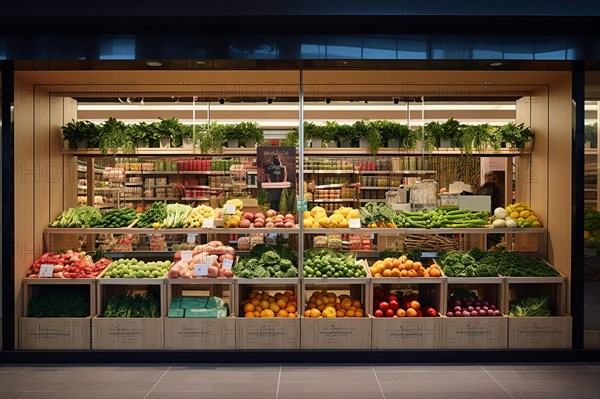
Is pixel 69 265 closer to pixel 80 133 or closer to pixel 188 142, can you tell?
→ pixel 80 133

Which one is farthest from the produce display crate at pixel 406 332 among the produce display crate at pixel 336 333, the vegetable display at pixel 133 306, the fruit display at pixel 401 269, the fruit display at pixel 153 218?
the fruit display at pixel 153 218

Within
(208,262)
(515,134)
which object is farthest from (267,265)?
(515,134)

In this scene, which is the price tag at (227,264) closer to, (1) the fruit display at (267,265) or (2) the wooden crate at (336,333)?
(1) the fruit display at (267,265)

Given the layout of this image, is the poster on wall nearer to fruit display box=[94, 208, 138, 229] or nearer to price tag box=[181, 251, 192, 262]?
price tag box=[181, 251, 192, 262]

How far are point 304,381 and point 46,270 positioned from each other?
122 inches

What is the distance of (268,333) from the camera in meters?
5.93

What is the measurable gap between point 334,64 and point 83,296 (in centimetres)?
377

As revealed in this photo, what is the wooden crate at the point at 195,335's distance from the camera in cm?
593

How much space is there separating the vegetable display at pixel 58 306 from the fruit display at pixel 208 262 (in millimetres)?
1014

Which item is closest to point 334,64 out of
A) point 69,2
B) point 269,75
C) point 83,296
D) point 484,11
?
point 269,75

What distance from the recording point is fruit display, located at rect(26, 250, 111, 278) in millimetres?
6191

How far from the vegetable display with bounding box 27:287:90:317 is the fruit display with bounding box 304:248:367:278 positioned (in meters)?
2.47

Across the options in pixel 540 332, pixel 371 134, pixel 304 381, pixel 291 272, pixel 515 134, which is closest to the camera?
pixel 304 381

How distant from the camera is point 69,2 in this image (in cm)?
529
